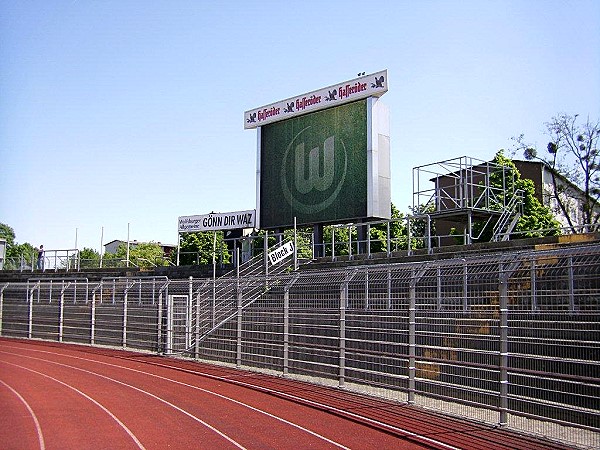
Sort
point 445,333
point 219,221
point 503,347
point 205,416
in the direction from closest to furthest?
1. point 503,347
2. point 445,333
3. point 205,416
4. point 219,221

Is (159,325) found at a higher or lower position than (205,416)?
higher

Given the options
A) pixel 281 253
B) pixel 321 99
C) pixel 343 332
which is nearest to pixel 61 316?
pixel 281 253

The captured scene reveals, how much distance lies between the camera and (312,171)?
2948 cm

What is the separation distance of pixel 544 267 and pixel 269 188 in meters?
20.6

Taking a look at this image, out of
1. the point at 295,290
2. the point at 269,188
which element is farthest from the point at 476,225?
the point at 295,290

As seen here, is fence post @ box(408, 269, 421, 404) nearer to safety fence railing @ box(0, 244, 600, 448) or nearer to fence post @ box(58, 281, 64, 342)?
safety fence railing @ box(0, 244, 600, 448)

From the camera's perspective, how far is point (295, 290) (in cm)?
1888

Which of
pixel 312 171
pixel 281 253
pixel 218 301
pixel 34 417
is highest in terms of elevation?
pixel 312 171

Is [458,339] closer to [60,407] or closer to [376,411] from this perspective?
[376,411]

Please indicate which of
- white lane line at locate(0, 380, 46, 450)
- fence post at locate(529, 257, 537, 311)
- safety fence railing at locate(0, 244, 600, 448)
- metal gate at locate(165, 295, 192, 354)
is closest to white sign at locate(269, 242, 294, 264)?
safety fence railing at locate(0, 244, 600, 448)

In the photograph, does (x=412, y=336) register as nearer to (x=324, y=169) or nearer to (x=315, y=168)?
(x=324, y=169)

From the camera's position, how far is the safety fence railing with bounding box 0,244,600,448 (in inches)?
432

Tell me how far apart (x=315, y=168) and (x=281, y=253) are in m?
3.84

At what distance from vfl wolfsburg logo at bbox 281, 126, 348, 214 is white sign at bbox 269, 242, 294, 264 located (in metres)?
1.64
